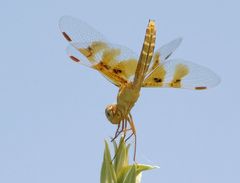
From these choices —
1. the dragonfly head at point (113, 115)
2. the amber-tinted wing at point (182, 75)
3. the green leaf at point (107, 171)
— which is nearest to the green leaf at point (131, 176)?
the green leaf at point (107, 171)

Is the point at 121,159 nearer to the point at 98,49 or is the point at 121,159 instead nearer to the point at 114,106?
the point at 114,106

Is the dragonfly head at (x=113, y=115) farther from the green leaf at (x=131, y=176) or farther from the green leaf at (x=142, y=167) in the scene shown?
the green leaf at (x=131, y=176)

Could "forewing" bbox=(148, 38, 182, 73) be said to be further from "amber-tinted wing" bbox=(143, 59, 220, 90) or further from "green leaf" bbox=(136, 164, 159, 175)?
"green leaf" bbox=(136, 164, 159, 175)

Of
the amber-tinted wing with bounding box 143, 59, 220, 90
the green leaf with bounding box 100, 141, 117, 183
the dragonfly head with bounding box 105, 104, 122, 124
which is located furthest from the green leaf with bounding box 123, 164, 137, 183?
the amber-tinted wing with bounding box 143, 59, 220, 90

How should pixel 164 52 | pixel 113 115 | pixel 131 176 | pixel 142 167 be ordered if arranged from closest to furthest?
1. pixel 131 176
2. pixel 142 167
3. pixel 113 115
4. pixel 164 52

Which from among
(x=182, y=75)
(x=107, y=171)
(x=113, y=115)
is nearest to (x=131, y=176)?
(x=107, y=171)

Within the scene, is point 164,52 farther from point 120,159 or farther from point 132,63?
point 120,159

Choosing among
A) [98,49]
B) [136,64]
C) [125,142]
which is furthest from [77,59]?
[125,142]
